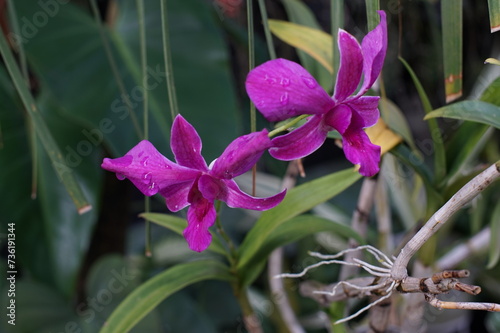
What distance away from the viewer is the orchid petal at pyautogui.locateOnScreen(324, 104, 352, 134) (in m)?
0.45

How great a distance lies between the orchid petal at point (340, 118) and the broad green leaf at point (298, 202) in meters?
0.20

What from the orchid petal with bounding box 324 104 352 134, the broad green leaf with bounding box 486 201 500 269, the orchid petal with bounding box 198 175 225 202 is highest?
the orchid petal with bounding box 324 104 352 134

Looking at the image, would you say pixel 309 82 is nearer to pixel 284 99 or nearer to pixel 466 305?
pixel 284 99

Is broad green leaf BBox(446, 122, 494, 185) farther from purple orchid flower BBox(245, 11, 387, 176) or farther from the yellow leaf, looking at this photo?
purple orchid flower BBox(245, 11, 387, 176)

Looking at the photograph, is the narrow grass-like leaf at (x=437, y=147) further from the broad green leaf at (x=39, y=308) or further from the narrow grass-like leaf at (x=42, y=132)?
the broad green leaf at (x=39, y=308)

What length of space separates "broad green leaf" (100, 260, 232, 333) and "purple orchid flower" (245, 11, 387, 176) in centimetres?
28

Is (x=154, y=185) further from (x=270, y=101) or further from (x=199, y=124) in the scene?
(x=199, y=124)

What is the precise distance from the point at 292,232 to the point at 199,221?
0.25 metres

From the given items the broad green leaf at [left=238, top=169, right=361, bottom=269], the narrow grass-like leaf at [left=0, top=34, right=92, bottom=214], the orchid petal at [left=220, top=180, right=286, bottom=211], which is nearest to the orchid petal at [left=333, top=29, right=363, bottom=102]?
the orchid petal at [left=220, top=180, right=286, bottom=211]

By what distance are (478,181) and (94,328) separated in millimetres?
792

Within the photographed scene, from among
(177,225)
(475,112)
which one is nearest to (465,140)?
(475,112)

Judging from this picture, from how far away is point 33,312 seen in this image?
1.07 meters

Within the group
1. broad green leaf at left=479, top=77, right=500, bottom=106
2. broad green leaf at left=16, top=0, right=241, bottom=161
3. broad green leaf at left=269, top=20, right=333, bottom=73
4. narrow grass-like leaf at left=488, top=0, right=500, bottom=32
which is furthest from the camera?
broad green leaf at left=16, top=0, right=241, bottom=161

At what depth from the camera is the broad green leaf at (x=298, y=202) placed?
65 cm
